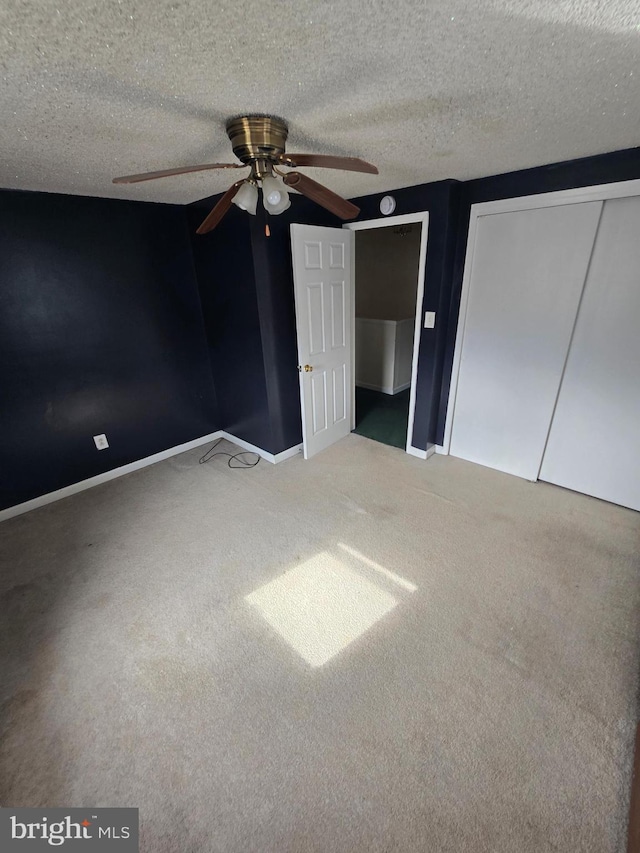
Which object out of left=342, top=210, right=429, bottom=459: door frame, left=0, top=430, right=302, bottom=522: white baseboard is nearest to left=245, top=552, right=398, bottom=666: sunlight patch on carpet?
left=0, top=430, right=302, bottom=522: white baseboard

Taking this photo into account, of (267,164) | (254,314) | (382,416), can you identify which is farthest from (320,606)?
(382,416)

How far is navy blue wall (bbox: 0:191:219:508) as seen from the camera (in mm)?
2465

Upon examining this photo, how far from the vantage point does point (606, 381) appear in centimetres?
238

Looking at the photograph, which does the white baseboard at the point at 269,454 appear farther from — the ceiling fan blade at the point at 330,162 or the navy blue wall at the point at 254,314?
the ceiling fan blade at the point at 330,162

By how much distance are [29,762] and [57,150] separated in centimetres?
252

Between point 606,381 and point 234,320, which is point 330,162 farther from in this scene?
point 606,381

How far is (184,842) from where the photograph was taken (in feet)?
3.73

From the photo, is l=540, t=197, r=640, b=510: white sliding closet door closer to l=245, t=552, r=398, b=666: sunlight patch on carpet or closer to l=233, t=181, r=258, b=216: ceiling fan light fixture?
l=245, t=552, r=398, b=666: sunlight patch on carpet

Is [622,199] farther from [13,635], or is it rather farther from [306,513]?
[13,635]

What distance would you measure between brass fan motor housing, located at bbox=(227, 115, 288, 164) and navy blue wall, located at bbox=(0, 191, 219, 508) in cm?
183

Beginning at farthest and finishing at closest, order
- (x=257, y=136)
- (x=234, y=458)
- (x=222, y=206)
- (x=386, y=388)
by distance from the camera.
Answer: (x=386, y=388) < (x=234, y=458) < (x=222, y=206) < (x=257, y=136)

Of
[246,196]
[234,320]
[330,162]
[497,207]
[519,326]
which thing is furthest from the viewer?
[234,320]

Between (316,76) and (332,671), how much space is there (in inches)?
87.1

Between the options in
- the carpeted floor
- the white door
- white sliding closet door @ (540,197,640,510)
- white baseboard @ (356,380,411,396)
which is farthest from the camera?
white baseboard @ (356,380,411,396)
